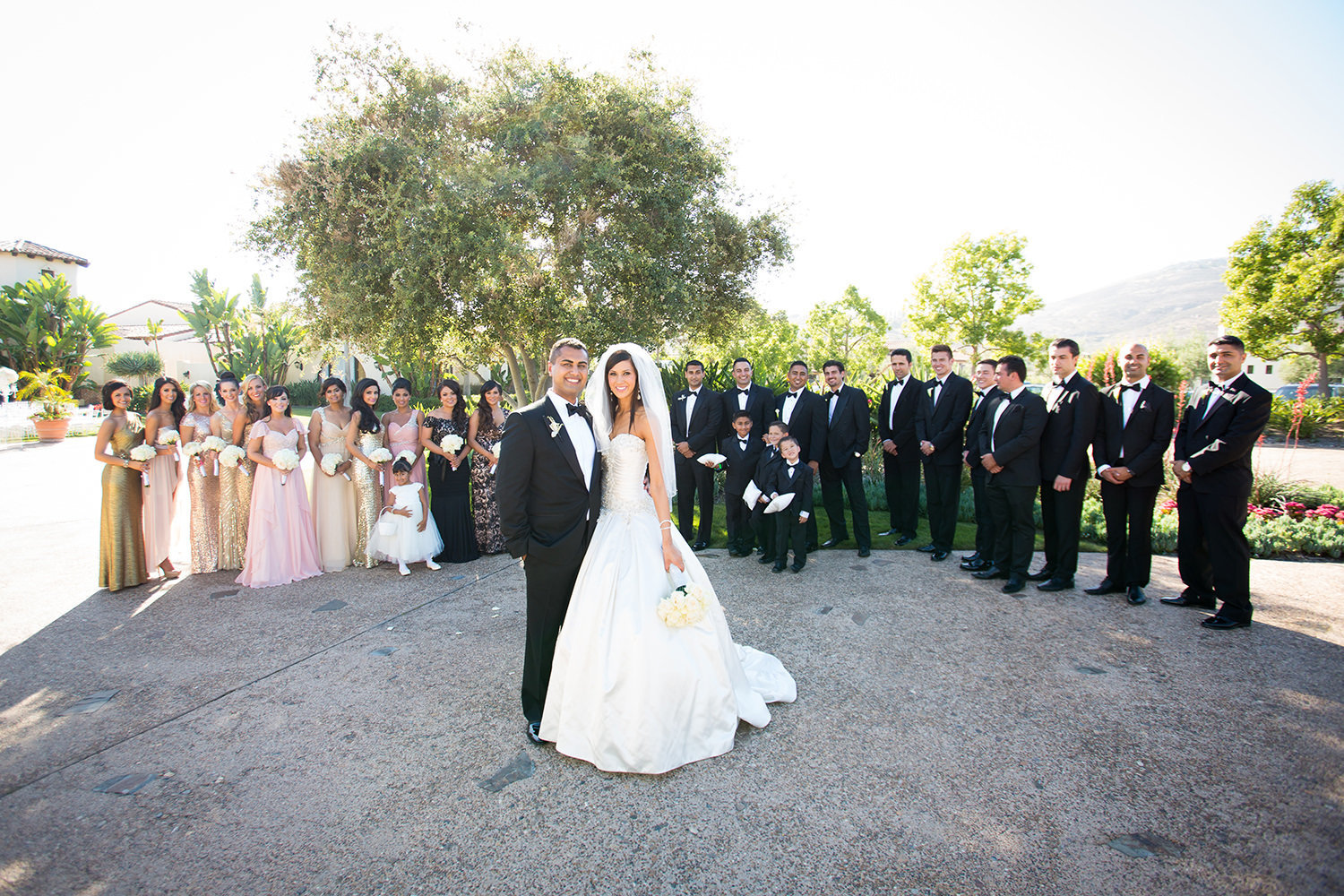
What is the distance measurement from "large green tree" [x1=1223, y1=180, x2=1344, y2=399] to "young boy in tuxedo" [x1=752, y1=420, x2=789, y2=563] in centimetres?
3268

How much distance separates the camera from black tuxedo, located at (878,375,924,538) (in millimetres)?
8039

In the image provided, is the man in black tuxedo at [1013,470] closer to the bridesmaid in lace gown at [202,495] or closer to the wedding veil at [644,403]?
the wedding veil at [644,403]

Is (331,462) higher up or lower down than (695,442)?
lower down

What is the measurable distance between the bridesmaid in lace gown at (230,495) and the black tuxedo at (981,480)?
8.04 meters

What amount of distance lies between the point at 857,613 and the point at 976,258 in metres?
36.7

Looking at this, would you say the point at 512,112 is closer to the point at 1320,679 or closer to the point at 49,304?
the point at 1320,679

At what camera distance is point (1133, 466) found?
5793 millimetres

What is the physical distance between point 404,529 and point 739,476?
12.7 ft

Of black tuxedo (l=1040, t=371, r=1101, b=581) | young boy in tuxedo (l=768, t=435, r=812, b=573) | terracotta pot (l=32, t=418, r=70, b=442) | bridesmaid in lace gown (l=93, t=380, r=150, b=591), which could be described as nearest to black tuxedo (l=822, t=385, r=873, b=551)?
young boy in tuxedo (l=768, t=435, r=812, b=573)

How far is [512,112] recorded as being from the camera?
12.5 metres

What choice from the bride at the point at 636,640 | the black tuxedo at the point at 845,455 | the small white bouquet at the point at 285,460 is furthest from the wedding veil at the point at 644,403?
the small white bouquet at the point at 285,460

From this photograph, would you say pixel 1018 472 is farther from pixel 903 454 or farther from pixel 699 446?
pixel 699 446

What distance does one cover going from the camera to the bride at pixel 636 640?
344 centimetres

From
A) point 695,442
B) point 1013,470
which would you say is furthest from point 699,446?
point 1013,470
